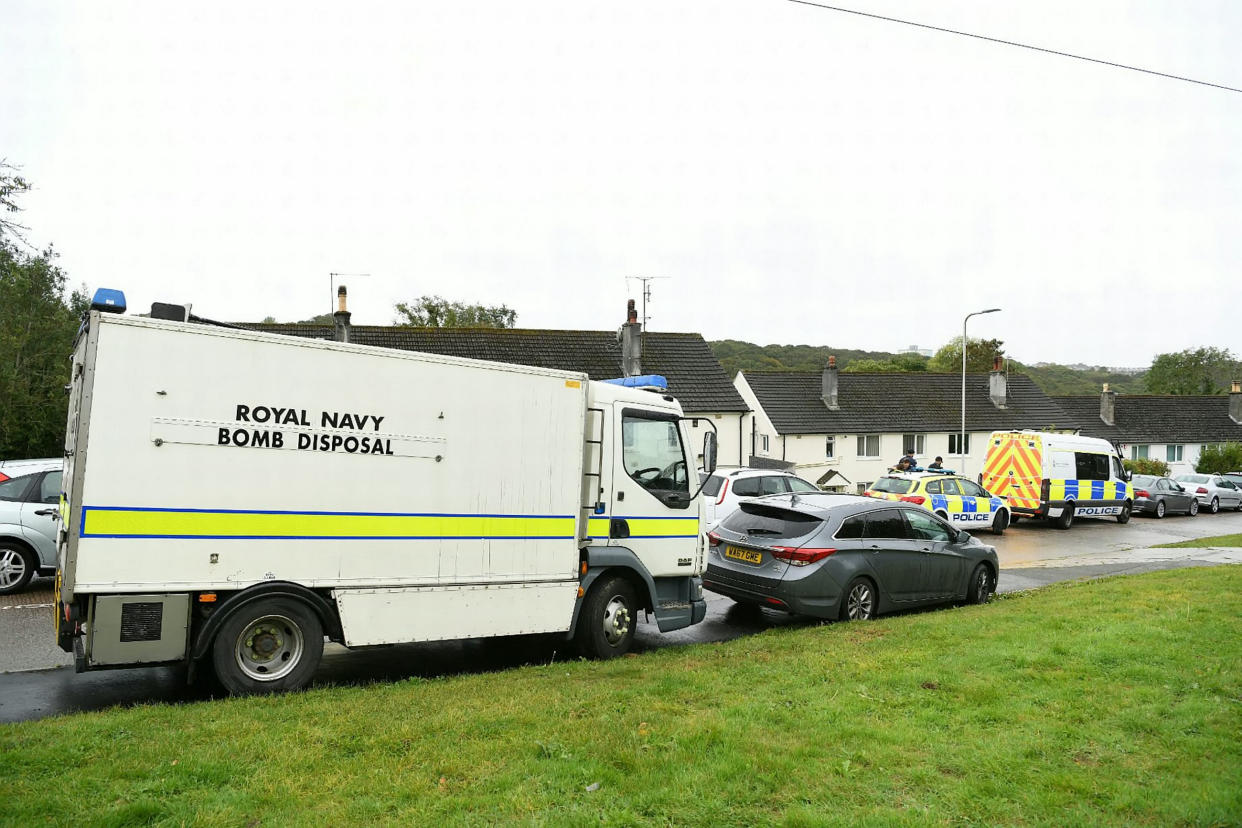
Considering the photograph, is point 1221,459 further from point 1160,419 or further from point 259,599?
point 259,599

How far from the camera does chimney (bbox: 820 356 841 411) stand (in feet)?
145

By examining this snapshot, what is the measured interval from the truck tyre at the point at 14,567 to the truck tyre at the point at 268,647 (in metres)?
6.72

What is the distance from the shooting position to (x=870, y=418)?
145ft

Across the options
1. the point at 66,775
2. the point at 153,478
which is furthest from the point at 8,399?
the point at 66,775

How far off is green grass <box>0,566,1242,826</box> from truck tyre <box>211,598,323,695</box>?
1.04 ft

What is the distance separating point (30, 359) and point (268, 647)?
2679 centimetres

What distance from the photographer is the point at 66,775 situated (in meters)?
4.53

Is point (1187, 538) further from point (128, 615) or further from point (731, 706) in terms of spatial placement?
point (128, 615)

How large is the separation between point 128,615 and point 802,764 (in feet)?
15.9

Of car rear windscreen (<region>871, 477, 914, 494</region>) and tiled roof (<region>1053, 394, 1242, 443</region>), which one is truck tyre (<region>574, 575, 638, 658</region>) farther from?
tiled roof (<region>1053, 394, 1242, 443</region>)

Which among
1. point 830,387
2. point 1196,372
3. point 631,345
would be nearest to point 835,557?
point 631,345

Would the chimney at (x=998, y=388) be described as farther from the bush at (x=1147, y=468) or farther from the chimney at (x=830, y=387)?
the chimney at (x=830, y=387)

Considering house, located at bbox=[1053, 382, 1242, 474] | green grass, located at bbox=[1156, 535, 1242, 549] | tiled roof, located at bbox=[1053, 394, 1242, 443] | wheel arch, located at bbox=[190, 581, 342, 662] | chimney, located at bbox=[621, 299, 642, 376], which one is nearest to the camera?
wheel arch, located at bbox=[190, 581, 342, 662]

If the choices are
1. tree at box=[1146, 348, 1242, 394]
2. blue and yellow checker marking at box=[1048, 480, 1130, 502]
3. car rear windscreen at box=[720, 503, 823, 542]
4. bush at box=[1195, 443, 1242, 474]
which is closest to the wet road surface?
car rear windscreen at box=[720, 503, 823, 542]
